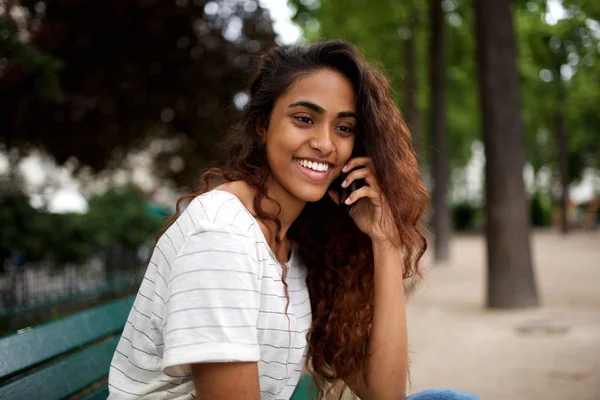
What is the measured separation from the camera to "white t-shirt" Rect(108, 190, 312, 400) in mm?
1646

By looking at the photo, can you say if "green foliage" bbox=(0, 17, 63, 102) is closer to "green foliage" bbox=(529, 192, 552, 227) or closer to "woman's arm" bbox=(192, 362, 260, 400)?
"woman's arm" bbox=(192, 362, 260, 400)

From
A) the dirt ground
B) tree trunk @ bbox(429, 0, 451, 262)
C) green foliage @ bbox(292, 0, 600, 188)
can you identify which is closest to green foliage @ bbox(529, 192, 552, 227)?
green foliage @ bbox(292, 0, 600, 188)

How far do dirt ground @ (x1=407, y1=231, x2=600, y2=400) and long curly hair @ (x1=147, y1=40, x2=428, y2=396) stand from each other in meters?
0.67

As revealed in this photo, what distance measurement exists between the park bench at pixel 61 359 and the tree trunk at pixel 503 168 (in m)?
5.83

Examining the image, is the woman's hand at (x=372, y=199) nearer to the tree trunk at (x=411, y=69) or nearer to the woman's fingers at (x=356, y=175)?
the woman's fingers at (x=356, y=175)

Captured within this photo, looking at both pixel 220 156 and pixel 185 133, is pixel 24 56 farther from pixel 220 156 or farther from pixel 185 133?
pixel 185 133

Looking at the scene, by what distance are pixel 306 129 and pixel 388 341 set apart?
0.84 metres

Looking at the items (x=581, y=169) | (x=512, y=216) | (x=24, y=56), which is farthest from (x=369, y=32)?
(x=581, y=169)

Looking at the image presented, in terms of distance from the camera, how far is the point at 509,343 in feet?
20.9

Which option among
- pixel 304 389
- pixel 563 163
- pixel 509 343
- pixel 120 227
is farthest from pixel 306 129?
pixel 563 163

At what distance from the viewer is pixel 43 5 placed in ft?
24.4

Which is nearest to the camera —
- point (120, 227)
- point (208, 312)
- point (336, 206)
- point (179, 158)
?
point (208, 312)

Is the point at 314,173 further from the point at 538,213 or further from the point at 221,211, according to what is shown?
the point at 538,213

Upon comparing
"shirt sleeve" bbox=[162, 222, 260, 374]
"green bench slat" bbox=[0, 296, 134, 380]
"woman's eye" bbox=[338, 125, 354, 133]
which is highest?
"woman's eye" bbox=[338, 125, 354, 133]
